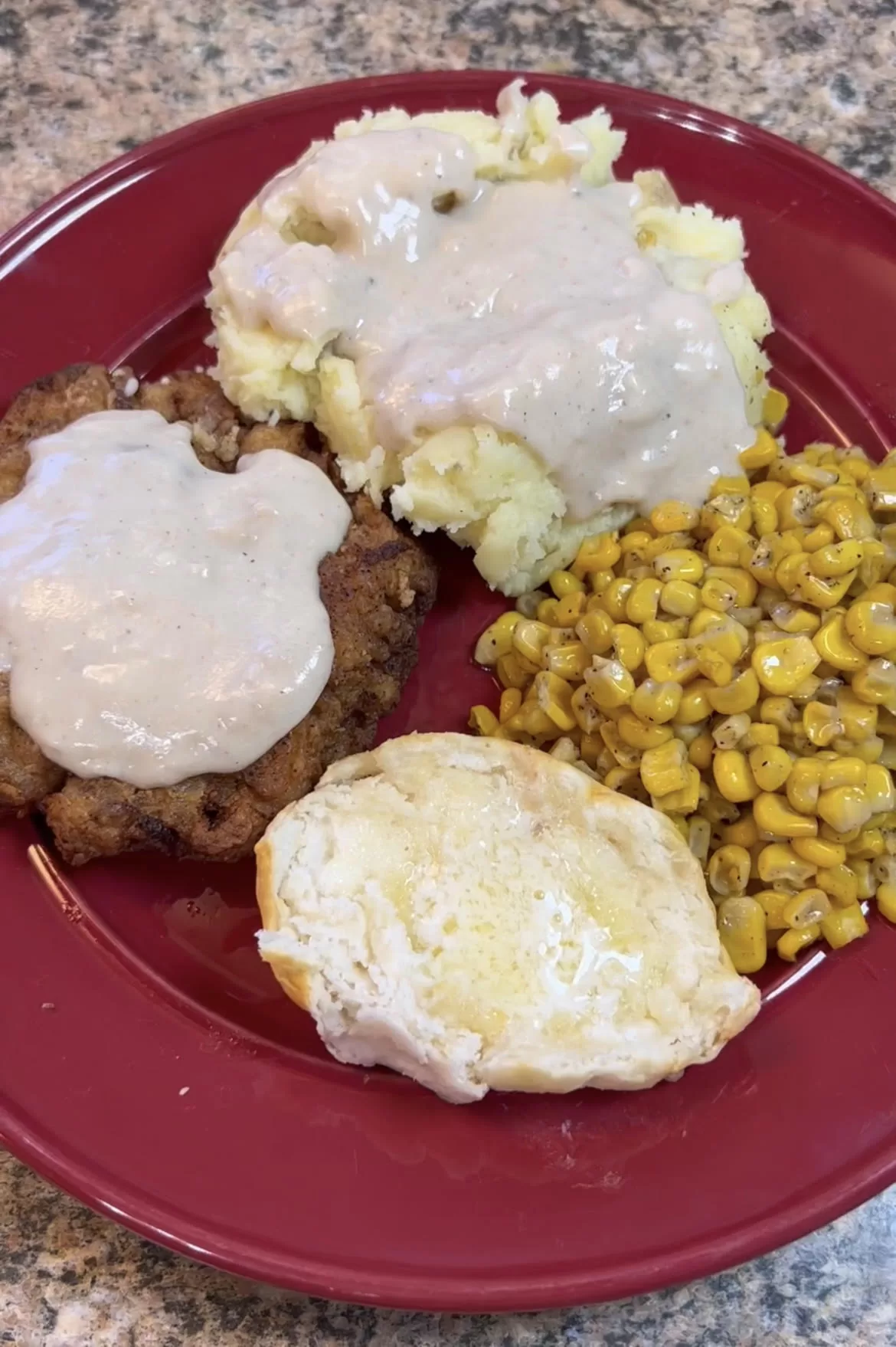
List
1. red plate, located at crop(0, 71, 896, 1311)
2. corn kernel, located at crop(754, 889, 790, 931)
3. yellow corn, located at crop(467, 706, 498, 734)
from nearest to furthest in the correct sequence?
red plate, located at crop(0, 71, 896, 1311), corn kernel, located at crop(754, 889, 790, 931), yellow corn, located at crop(467, 706, 498, 734)

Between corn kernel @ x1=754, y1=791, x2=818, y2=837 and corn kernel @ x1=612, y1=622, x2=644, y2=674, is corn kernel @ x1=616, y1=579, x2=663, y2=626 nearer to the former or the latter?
corn kernel @ x1=612, y1=622, x2=644, y2=674

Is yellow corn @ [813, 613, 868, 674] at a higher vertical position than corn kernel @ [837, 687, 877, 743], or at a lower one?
higher

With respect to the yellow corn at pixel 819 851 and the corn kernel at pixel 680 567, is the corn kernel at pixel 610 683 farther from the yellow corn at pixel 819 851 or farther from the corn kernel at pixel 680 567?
the yellow corn at pixel 819 851

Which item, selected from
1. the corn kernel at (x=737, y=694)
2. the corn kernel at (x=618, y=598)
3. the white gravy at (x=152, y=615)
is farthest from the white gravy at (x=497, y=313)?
the corn kernel at (x=737, y=694)

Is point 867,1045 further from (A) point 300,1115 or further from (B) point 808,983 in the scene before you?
(A) point 300,1115

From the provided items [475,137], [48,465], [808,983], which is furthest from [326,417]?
[808,983]

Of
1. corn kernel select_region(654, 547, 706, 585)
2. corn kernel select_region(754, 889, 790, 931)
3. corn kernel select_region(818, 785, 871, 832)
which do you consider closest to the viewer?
corn kernel select_region(818, 785, 871, 832)

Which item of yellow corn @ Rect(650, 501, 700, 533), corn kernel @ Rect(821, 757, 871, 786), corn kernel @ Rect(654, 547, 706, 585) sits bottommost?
corn kernel @ Rect(821, 757, 871, 786)

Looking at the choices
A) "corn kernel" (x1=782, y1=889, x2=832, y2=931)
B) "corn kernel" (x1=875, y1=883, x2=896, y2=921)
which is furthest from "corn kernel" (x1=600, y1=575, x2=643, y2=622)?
"corn kernel" (x1=875, y1=883, x2=896, y2=921)

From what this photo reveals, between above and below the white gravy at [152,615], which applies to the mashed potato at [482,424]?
above
